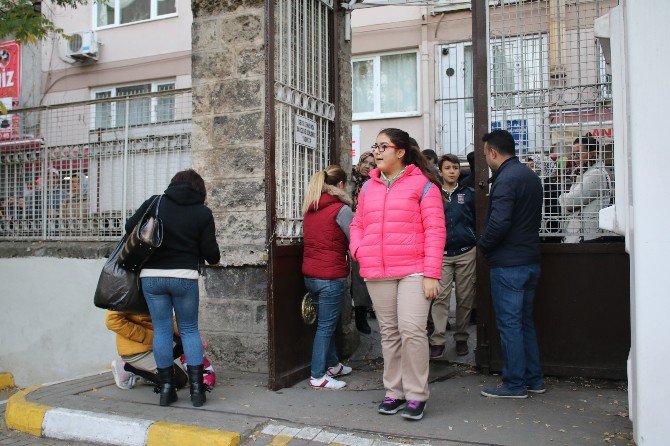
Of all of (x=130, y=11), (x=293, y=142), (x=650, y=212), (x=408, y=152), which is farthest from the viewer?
(x=130, y=11)

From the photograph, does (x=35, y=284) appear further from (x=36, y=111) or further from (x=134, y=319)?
(x=134, y=319)

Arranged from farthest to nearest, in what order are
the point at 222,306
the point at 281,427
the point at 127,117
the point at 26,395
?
the point at 127,117 → the point at 222,306 → the point at 26,395 → the point at 281,427

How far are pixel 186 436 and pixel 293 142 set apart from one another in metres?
2.73

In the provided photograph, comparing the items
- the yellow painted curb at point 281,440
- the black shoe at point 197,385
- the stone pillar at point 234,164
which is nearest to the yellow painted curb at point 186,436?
the yellow painted curb at point 281,440

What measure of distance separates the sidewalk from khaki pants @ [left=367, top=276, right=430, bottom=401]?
24 centimetres

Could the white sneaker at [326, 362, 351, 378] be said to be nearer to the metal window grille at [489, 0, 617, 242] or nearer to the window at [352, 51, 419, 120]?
the metal window grille at [489, 0, 617, 242]

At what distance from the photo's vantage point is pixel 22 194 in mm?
8914

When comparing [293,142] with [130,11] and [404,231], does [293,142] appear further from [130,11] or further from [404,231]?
[130,11]

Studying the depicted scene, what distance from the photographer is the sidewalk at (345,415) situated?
13.6 ft

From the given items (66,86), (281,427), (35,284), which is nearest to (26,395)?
(281,427)

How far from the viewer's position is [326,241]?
5.48 m

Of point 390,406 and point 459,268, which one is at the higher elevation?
point 459,268

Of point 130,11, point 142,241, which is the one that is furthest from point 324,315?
point 130,11

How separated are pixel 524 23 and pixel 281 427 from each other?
13.0 feet
